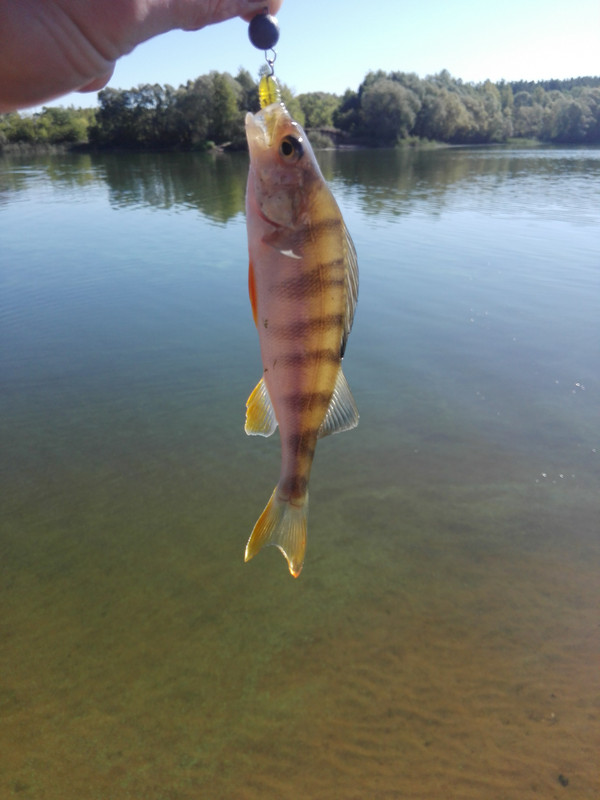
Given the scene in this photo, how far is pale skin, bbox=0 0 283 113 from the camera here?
2044mm

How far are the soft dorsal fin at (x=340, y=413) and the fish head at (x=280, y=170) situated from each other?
2.36 ft

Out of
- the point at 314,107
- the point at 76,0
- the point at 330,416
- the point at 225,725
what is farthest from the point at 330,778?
the point at 314,107

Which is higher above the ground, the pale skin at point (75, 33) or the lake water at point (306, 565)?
the pale skin at point (75, 33)

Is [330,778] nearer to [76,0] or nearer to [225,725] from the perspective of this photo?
[225,725]

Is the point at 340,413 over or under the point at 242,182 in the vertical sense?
under

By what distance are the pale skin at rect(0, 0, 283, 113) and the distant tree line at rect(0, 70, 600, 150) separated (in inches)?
2694

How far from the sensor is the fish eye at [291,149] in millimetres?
1920

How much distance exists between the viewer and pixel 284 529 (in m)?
2.42

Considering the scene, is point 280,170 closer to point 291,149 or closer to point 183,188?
point 291,149

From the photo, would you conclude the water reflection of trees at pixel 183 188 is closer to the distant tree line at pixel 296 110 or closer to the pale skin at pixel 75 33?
the pale skin at pixel 75 33

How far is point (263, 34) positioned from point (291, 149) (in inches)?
26.6

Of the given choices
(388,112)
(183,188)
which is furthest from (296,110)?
(183,188)

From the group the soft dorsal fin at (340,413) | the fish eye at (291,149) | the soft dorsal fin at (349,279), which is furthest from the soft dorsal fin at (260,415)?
the fish eye at (291,149)

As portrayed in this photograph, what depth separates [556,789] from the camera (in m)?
3.53
